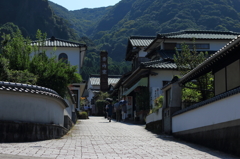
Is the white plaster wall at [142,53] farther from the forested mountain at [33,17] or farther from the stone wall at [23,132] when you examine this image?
the forested mountain at [33,17]

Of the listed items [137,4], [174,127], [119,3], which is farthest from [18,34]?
[119,3]

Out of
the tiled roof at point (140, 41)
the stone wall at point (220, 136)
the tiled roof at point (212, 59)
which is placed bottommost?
the stone wall at point (220, 136)

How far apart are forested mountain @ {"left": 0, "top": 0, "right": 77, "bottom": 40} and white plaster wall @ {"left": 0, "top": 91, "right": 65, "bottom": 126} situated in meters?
97.5

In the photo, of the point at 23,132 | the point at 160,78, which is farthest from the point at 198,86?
the point at 160,78

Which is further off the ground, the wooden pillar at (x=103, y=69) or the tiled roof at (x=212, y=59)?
the wooden pillar at (x=103, y=69)

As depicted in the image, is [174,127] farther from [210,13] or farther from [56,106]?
[210,13]

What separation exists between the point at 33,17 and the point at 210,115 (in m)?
109

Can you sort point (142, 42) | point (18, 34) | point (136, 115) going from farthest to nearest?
point (142, 42) < point (136, 115) < point (18, 34)

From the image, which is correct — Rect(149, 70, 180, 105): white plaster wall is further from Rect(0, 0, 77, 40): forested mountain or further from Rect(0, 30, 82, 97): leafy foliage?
Rect(0, 0, 77, 40): forested mountain

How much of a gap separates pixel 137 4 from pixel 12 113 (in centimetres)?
15178

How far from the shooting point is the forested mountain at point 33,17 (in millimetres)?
111438

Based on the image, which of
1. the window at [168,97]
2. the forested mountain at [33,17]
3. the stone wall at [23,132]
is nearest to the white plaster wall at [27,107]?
the stone wall at [23,132]

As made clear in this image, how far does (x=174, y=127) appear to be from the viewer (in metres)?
17.9

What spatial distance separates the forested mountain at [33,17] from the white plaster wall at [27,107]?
320 feet
